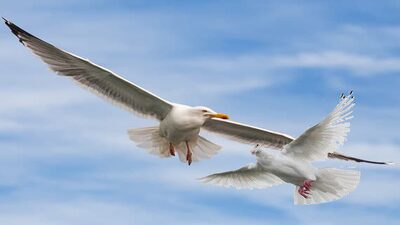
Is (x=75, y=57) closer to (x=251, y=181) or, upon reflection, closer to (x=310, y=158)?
(x=251, y=181)

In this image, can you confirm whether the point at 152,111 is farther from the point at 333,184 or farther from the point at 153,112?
the point at 333,184

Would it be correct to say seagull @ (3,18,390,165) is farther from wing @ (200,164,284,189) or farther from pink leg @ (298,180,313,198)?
pink leg @ (298,180,313,198)

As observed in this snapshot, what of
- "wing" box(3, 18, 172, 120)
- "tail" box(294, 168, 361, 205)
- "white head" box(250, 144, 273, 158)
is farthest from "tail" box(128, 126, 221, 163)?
"tail" box(294, 168, 361, 205)

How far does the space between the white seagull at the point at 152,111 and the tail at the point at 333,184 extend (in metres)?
3.12

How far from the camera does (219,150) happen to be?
18.4 m

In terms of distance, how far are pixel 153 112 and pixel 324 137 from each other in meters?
4.48

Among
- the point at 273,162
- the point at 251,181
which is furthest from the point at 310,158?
the point at 251,181

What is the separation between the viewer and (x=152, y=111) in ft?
59.6

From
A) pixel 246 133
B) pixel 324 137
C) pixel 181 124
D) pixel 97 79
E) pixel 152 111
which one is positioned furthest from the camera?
pixel 246 133

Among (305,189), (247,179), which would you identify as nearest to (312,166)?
(305,189)

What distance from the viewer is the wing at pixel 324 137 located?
14.0m

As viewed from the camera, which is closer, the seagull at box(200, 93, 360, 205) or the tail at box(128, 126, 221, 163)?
the seagull at box(200, 93, 360, 205)

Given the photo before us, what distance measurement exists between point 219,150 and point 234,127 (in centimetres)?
60

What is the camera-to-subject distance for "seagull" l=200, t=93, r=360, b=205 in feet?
47.0
